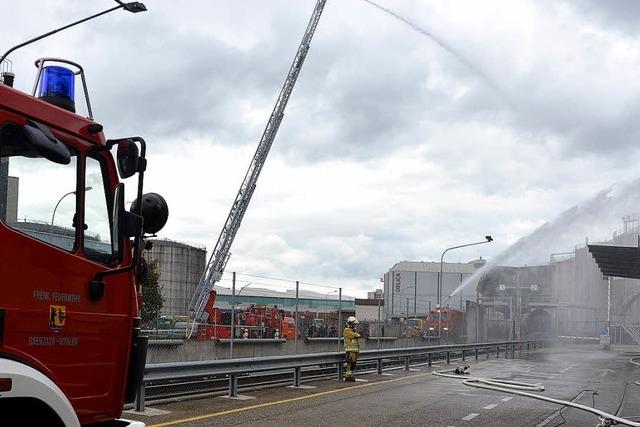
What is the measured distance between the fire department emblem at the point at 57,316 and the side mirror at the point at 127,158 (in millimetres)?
895

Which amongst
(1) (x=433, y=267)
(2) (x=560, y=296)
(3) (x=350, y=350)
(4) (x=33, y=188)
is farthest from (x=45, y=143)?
(1) (x=433, y=267)

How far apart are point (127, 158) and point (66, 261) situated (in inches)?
28.6

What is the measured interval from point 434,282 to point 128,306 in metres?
98.2

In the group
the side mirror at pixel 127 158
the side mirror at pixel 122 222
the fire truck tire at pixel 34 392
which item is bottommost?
the fire truck tire at pixel 34 392

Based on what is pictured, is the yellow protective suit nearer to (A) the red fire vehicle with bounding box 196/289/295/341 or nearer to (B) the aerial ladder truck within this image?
(A) the red fire vehicle with bounding box 196/289/295/341

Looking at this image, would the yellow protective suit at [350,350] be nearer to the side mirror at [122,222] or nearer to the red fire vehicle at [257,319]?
the red fire vehicle at [257,319]

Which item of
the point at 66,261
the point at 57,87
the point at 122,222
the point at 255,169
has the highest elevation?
the point at 255,169

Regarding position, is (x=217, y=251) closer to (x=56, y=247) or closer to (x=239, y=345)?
(x=239, y=345)

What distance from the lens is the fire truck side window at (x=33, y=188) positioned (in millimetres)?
3969

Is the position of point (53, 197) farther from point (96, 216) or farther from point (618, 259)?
point (618, 259)

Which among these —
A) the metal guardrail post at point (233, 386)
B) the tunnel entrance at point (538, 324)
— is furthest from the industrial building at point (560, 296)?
the metal guardrail post at point (233, 386)

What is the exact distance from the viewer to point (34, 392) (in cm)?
373

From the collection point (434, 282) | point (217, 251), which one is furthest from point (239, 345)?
point (434, 282)

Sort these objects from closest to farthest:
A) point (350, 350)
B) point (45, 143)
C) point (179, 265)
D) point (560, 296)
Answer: point (45, 143) < point (350, 350) < point (179, 265) < point (560, 296)
